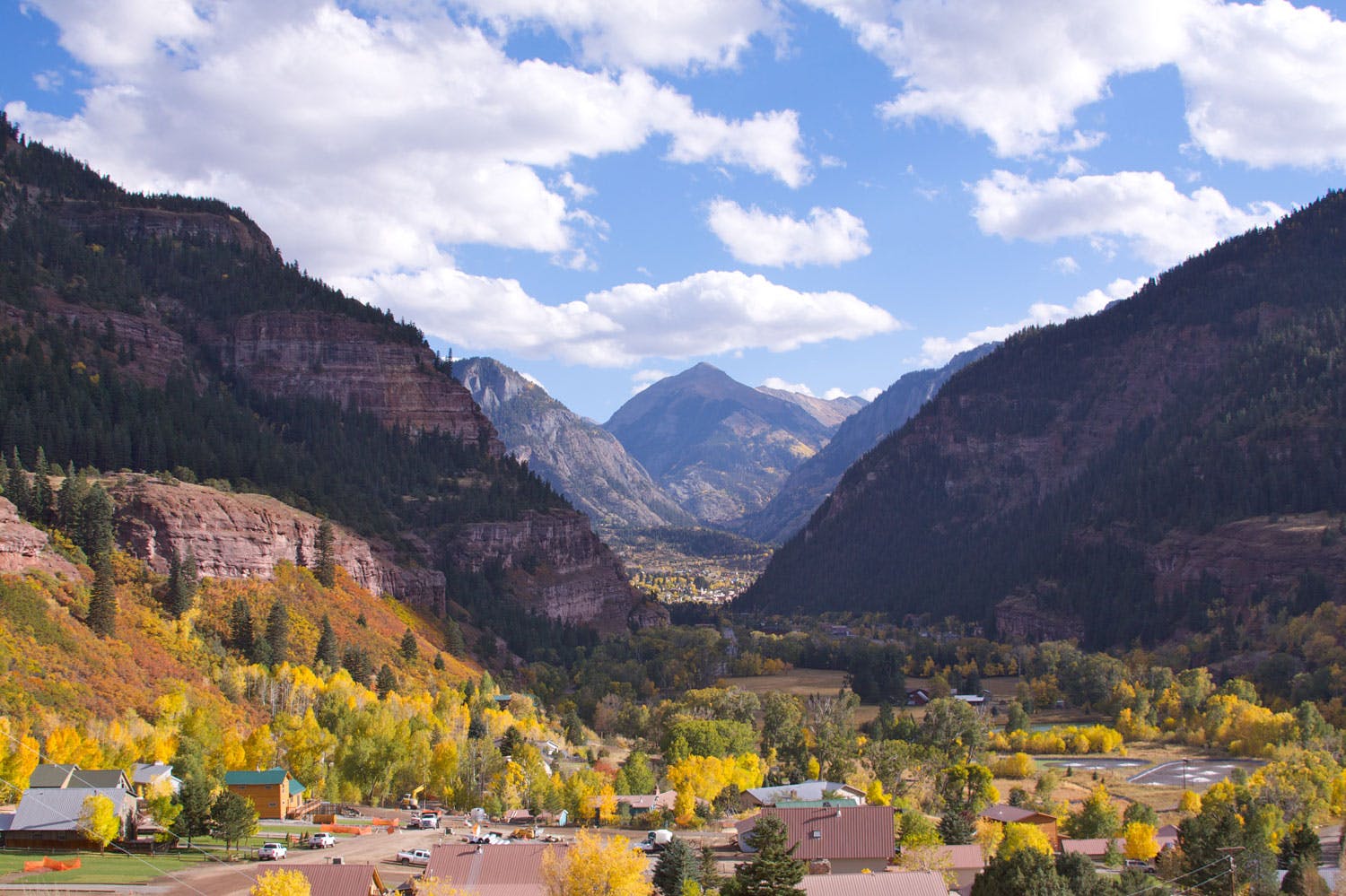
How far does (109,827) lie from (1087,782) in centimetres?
10367

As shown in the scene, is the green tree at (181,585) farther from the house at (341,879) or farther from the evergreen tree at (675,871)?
the evergreen tree at (675,871)

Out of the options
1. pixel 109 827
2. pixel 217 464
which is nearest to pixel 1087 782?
pixel 109 827

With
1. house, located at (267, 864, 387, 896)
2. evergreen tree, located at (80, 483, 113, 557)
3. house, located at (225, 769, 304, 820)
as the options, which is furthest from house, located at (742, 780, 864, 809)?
→ evergreen tree, located at (80, 483, 113, 557)

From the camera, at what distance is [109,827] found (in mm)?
78375

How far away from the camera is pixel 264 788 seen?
317ft

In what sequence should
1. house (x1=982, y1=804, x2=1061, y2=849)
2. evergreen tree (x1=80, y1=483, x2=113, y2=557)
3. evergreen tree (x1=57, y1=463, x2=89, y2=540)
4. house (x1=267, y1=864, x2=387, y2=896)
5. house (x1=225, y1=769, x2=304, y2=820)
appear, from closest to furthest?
house (x1=267, y1=864, x2=387, y2=896), house (x1=225, y1=769, x2=304, y2=820), house (x1=982, y1=804, x2=1061, y2=849), evergreen tree (x1=80, y1=483, x2=113, y2=557), evergreen tree (x1=57, y1=463, x2=89, y2=540)

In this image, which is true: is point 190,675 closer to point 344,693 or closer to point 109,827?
point 344,693

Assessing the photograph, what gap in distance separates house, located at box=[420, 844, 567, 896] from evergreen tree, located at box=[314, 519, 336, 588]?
96186 mm

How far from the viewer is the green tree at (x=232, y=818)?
257ft

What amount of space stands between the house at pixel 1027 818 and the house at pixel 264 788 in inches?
2378

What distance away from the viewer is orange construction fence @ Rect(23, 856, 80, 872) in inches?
2746

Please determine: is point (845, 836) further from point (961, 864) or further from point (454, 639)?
point (454, 639)

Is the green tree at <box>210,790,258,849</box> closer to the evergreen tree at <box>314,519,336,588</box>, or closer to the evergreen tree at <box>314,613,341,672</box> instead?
the evergreen tree at <box>314,613,341,672</box>

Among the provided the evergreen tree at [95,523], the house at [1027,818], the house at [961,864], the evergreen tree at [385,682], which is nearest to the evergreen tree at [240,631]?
the evergreen tree at [95,523]
